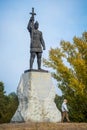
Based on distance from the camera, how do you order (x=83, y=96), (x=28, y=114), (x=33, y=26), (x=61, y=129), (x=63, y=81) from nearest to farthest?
(x=61, y=129) < (x=28, y=114) < (x=33, y=26) < (x=83, y=96) < (x=63, y=81)

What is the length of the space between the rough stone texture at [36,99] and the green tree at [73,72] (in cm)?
1088

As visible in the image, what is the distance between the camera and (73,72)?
3256 centimetres

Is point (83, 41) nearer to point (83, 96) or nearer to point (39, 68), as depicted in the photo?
point (83, 96)

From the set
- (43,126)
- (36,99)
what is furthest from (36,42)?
(43,126)

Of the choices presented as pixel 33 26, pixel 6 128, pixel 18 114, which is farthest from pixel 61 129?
pixel 33 26

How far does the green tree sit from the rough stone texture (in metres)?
10.9

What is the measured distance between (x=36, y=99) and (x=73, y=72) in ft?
42.9

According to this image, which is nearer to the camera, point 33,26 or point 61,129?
point 61,129

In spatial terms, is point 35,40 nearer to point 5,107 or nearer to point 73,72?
point 73,72

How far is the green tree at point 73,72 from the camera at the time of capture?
104 ft

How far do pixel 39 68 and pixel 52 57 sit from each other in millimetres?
12981

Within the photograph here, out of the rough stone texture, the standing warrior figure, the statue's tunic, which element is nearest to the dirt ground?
the rough stone texture

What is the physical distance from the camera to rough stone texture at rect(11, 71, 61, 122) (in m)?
19.6

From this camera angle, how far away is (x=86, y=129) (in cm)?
1739
